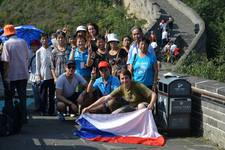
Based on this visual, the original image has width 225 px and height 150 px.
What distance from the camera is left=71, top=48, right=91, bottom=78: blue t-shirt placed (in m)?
13.2

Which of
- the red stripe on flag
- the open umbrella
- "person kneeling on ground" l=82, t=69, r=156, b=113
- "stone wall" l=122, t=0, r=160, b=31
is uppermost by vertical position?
"stone wall" l=122, t=0, r=160, b=31

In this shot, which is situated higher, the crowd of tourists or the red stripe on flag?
the crowd of tourists

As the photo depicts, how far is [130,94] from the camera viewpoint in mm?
11453

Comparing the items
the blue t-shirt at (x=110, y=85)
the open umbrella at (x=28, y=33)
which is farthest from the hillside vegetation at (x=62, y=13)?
the blue t-shirt at (x=110, y=85)

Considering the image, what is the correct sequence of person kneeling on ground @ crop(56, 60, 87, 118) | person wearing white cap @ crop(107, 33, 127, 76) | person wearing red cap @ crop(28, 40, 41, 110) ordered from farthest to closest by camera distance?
person wearing red cap @ crop(28, 40, 41, 110) < person wearing white cap @ crop(107, 33, 127, 76) < person kneeling on ground @ crop(56, 60, 87, 118)

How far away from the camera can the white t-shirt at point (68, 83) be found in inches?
504

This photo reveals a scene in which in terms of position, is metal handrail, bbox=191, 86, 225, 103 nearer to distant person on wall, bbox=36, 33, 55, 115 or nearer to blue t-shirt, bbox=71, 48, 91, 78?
blue t-shirt, bbox=71, 48, 91, 78

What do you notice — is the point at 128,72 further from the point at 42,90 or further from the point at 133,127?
the point at 42,90

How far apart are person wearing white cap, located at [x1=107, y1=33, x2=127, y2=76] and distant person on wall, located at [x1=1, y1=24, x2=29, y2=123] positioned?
5.93ft

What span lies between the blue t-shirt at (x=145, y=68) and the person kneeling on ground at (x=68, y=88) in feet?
4.63

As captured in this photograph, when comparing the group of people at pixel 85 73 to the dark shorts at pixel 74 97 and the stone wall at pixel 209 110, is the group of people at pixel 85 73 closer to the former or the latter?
the dark shorts at pixel 74 97

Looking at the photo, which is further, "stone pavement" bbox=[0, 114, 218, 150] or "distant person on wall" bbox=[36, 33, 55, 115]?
"distant person on wall" bbox=[36, 33, 55, 115]

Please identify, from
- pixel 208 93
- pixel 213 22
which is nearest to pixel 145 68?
pixel 208 93

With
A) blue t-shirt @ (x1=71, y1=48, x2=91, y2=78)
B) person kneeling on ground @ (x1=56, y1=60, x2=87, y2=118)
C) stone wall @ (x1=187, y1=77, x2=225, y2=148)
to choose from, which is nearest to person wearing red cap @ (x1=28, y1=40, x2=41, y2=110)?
blue t-shirt @ (x1=71, y1=48, x2=91, y2=78)
